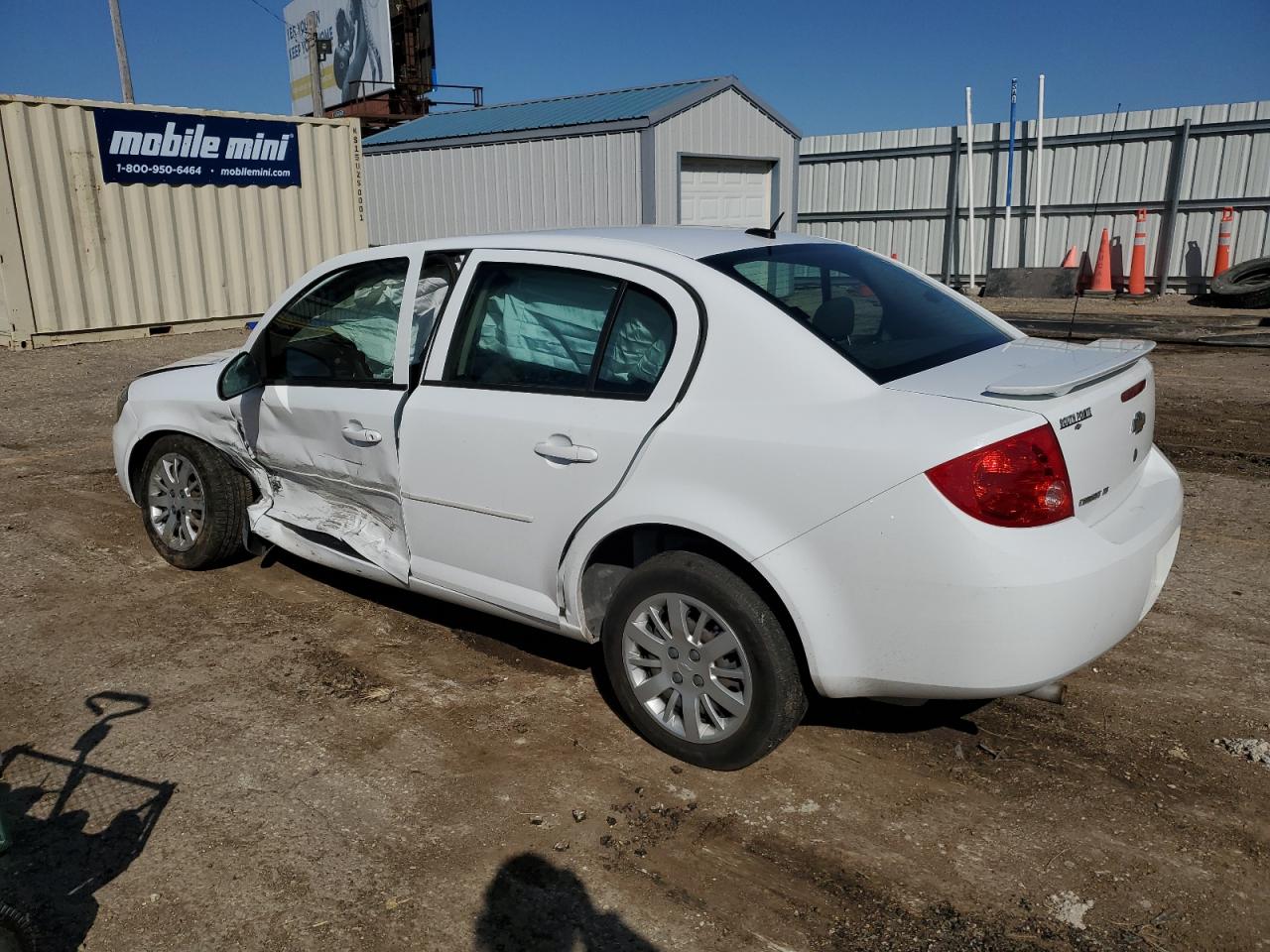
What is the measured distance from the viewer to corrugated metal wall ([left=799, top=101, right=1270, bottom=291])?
667 inches

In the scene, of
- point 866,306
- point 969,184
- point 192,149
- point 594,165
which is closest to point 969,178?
point 969,184

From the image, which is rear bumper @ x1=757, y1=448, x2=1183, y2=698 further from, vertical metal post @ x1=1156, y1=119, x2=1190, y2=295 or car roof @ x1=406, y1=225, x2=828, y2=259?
vertical metal post @ x1=1156, y1=119, x2=1190, y2=295

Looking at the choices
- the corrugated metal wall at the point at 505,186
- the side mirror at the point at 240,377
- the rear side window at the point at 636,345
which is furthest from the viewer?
the corrugated metal wall at the point at 505,186

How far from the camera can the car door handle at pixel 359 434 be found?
152 inches

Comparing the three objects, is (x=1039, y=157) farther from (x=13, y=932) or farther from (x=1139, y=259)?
(x=13, y=932)

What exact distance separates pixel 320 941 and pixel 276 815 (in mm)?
592

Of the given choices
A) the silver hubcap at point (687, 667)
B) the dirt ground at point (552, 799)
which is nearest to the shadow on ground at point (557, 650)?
the dirt ground at point (552, 799)

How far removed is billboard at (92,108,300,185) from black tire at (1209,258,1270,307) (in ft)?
47.0

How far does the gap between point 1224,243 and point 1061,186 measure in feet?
9.68

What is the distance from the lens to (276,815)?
301cm

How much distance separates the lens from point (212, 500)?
4738 mm

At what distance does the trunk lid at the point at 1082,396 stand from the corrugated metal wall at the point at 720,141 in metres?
13.0

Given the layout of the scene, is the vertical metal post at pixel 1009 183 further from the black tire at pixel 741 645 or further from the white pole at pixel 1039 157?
the black tire at pixel 741 645

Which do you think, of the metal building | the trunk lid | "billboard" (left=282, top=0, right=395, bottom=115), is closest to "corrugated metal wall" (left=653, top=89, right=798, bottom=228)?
the metal building
